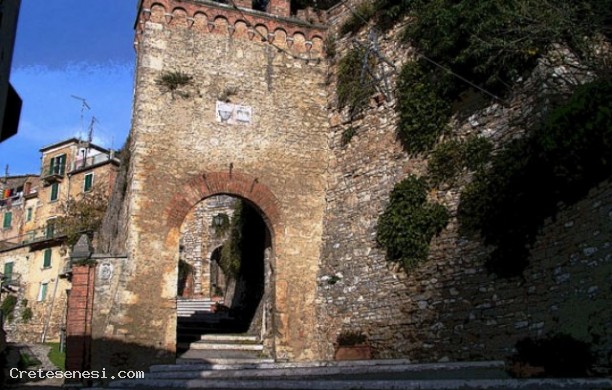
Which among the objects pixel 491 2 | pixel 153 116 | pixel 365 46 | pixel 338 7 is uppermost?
pixel 338 7

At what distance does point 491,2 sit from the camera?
9.96m

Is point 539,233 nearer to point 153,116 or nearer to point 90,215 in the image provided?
point 153,116

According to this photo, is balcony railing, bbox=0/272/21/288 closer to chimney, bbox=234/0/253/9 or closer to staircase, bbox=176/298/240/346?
staircase, bbox=176/298/240/346

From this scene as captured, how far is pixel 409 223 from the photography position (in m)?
11.0

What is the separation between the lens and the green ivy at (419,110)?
11188mm

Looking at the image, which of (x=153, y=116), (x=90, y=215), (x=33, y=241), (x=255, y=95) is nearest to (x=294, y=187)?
(x=255, y=95)

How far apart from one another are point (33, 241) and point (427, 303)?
32858 mm

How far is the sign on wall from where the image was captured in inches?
511

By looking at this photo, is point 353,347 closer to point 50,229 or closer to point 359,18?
point 359,18

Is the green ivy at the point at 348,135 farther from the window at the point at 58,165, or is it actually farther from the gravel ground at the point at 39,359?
the window at the point at 58,165

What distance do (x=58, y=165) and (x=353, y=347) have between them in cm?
3443

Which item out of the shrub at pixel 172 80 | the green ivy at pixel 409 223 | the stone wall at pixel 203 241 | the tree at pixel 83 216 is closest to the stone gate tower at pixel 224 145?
the shrub at pixel 172 80

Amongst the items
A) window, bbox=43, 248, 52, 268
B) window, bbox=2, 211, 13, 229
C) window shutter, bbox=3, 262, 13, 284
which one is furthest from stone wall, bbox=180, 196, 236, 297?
window, bbox=2, 211, 13, 229

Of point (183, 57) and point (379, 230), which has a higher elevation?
point (183, 57)
